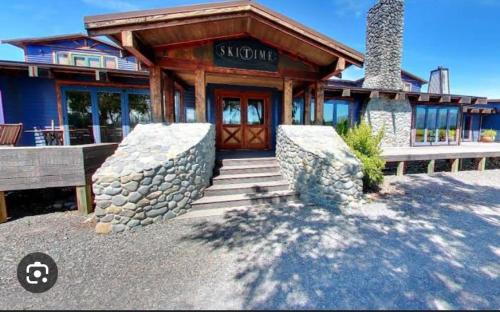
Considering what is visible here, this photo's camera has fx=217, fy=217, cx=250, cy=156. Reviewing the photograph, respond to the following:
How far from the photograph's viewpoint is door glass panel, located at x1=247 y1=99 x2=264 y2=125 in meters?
8.14

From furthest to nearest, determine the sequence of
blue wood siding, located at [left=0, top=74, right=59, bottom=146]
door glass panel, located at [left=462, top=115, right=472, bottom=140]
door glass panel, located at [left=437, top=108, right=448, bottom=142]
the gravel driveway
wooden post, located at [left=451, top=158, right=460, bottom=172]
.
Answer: door glass panel, located at [left=462, top=115, right=472, bottom=140]
door glass panel, located at [left=437, top=108, right=448, bottom=142]
wooden post, located at [left=451, top=158, right=460, bottom=172]
blue wood siding, located at [left=0, top=74, right=59, bottom=146]
the gravel driveway

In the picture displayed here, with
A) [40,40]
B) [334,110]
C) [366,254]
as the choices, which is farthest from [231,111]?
[40,40]

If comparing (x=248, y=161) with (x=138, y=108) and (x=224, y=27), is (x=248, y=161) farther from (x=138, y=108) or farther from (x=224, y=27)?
(x=138, y=108)

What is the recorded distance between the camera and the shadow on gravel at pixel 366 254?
227 cm

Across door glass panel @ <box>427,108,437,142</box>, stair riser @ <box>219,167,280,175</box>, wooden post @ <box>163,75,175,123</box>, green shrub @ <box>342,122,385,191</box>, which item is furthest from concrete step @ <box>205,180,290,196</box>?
door glass panel @ <box>427,108,437,142</box>

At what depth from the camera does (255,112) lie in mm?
8242

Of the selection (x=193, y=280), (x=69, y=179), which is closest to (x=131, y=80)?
(x=69, y=179)

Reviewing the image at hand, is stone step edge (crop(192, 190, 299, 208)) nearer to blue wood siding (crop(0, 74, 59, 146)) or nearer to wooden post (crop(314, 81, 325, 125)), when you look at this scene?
wooden post (crop(314, 81, 325, 125))

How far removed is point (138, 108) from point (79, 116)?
6.29 feet

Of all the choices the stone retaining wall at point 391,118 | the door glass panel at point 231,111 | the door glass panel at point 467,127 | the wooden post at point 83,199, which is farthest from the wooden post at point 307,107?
the door glass panel at point 467,127

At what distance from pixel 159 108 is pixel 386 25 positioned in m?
12.0

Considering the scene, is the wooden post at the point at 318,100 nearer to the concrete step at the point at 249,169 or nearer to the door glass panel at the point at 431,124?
the concrete step at the point at 249,169

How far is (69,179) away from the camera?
450cm

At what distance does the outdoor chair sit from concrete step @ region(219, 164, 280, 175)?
16.8 feet
